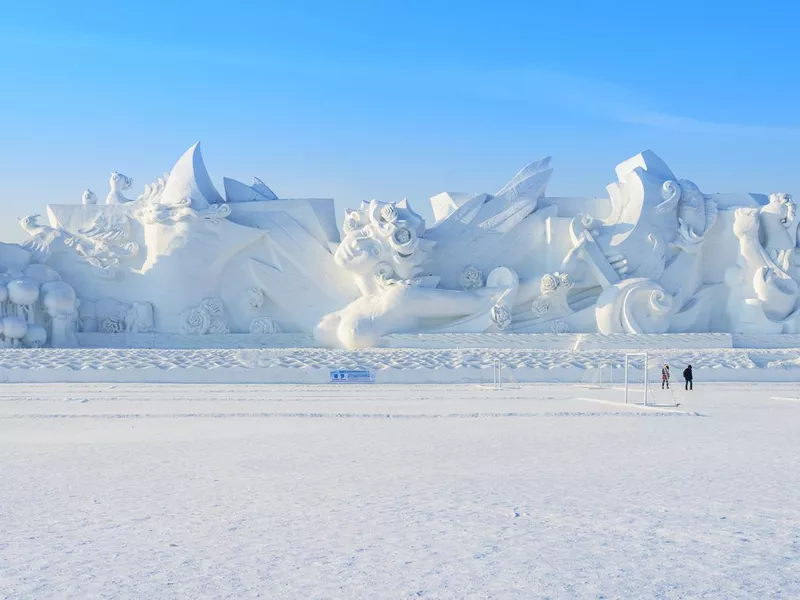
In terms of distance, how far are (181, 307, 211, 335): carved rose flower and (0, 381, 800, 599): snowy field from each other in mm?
6384

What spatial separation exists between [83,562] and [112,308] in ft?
39.2

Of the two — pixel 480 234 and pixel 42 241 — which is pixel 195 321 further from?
pixel 480 234

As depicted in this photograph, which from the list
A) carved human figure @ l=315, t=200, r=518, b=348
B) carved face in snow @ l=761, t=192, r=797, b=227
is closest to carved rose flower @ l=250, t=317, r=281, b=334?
carved human figure @ l=315, t=200, r=518, b=348

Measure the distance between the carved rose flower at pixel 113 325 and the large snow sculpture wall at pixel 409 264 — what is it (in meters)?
0.02

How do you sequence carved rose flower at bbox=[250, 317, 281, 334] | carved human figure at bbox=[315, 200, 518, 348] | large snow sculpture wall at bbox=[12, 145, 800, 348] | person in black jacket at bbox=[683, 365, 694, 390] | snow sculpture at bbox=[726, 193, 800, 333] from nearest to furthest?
person in black jacket at bbox=[683, 365, 694, 390] → carved human figure at bbox=[315, 200, 518, 348] → large snow sculpture wall at bbox=[12, 145, 800, 348] → carved rose flower at bbox=[250, 317, 281, 334] → snow sculpture at bbox=[726, 193, 800, 333]

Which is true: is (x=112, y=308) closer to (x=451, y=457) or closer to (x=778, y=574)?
(x=451, y=457)

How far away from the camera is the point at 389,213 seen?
14.3 meters

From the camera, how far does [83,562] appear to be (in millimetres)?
Result: 3443

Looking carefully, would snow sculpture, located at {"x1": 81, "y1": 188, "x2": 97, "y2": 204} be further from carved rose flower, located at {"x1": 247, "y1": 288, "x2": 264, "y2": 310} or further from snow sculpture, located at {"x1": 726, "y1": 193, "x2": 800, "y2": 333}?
snow sculpture, located at {"x1": 726, "y1": 193, "x2": 800, "y2": 333}

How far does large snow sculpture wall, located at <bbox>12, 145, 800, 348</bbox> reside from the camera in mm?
14352

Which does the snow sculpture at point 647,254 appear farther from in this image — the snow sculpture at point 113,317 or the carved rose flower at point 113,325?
the carved rose flower at point 113,325

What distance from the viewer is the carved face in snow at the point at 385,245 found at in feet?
46.6

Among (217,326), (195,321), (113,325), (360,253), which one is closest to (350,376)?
(360,253)

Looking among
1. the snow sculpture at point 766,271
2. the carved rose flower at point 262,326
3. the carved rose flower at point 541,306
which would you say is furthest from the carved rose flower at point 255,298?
the snow sculpture at point 766,271
